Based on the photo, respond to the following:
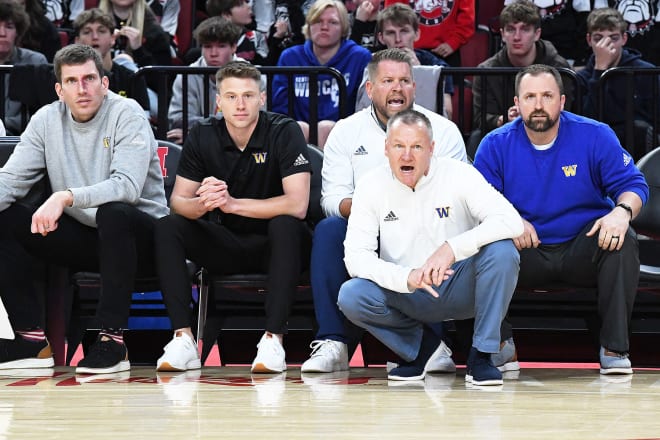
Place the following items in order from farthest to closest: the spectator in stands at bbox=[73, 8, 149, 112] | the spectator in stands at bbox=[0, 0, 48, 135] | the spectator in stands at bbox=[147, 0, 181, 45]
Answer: the spectator in stands at bbox=[147, 0, 181, 45] → the spectator in stands at bbox=[0, 0, 48, 135] → the spectator in stands at bbox=[73, 8, 149, 112]

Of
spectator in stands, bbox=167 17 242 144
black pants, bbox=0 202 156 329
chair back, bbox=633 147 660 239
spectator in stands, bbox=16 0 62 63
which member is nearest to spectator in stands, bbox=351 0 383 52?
spectator in stands, bbox=167 17 242 144

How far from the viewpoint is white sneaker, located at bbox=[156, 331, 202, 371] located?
190 inches

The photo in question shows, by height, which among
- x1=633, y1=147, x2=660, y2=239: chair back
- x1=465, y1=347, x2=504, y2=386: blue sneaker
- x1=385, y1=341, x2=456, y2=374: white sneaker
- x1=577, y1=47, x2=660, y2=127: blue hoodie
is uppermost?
x1=577, y1=47, x2=660, y2=127: blue hoodie

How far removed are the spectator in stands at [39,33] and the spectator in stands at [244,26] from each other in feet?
3.75

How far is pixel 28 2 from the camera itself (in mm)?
7855

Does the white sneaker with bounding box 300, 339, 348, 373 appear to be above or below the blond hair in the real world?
below

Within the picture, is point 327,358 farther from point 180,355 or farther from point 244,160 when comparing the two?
point 244,160

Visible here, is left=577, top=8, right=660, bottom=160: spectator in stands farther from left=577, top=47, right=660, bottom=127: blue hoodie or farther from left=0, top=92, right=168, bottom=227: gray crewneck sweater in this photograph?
left=0, top=92, right=168, bottom=227: gray crewneck sweater

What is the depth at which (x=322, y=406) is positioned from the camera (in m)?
3.77

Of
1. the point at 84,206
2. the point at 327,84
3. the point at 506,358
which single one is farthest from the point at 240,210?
the point at 327,84

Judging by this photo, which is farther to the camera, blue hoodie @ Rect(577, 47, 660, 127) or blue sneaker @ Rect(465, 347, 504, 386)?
blue hoodie @ Rect(577, 47, 660, 127)

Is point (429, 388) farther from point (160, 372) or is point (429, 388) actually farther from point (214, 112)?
point (214, 112)

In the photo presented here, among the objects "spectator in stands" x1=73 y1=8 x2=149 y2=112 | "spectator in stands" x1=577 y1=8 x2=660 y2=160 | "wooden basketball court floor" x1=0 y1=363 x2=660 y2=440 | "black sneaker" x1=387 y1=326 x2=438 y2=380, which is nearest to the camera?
"wooden basketball court floor" x1=0 y1=363 x2=660 y2=440

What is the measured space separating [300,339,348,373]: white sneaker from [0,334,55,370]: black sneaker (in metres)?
1.15
